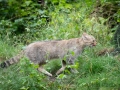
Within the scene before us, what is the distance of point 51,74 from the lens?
308 inches

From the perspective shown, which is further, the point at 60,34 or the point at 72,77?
the point at 60,34

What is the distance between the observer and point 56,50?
808 cm

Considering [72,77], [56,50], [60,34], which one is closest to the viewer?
[72,77]

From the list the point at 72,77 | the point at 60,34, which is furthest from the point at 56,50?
the point at 60,34

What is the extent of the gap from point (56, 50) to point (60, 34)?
6.89 feet

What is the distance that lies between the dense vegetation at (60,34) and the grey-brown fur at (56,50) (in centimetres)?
17

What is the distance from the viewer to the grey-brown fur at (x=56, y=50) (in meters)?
7.88

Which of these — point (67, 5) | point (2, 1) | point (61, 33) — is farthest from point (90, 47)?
point (2, 1)

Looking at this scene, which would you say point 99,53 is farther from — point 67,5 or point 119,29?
point 67,5

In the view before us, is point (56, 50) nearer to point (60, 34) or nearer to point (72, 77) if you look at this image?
point (72, 77)

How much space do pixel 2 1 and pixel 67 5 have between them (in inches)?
83.3

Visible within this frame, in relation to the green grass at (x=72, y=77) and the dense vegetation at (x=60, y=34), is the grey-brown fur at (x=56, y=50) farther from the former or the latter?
the green grass at (x=72, y=77)

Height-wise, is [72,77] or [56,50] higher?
[56,50]

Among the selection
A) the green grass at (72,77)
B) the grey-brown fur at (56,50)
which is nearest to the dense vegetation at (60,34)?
the green grass at (72,77)
